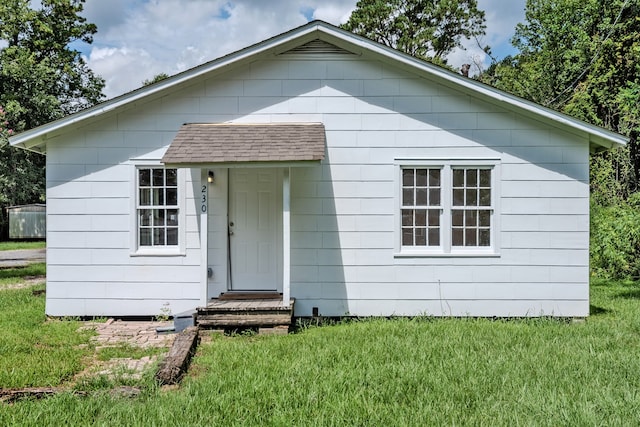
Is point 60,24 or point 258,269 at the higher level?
point 60,24

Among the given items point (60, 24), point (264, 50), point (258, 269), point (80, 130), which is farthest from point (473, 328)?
point (60, 24)

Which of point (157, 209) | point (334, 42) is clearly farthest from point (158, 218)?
point (334, 42)

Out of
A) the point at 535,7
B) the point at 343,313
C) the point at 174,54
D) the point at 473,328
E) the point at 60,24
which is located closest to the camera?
the point at 473,328

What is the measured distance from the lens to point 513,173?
306 inches

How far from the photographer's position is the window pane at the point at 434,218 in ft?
25.8

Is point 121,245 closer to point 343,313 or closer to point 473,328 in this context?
point 343,313

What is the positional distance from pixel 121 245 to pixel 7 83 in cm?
2048

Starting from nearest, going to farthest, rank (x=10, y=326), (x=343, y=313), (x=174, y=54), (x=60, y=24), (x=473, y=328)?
(x=473, y=328) < (x=10, y=326) < (x=343, y=313) < (x=60, y=24) < (x=174, y=54)

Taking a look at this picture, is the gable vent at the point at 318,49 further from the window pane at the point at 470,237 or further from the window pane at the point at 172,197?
the window pane at the point at 470,237

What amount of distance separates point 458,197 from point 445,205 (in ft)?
0.91

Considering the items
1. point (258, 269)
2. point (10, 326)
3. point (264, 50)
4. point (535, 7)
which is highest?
point (535, 7)

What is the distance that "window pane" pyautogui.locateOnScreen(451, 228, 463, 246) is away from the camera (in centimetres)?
789

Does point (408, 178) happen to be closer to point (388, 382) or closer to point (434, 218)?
point (434, 218)

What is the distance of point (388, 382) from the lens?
14.9 feet
